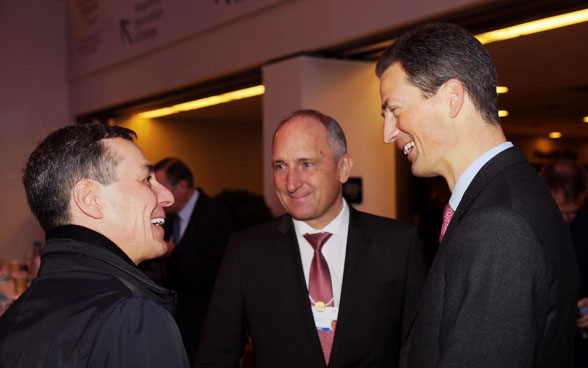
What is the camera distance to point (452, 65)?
143 cm

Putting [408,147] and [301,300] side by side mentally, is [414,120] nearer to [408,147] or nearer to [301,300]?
[408,147]

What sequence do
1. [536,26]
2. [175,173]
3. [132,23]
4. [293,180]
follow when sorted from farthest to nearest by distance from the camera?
1. [132,23]
2. [175,173]
3. [536,26]
4. [293,180]

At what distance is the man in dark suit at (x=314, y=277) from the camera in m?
2.12

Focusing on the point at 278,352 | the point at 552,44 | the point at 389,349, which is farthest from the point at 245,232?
the point at 552,44

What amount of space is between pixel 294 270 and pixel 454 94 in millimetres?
985

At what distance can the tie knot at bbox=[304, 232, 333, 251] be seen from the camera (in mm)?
2277

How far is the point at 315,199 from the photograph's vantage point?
227cm

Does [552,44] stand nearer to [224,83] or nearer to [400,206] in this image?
[400,206]

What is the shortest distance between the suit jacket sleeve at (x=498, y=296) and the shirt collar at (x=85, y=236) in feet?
2.49

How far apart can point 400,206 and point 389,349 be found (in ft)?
10.9

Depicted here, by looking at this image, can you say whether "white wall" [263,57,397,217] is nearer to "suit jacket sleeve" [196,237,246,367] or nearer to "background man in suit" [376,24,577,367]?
"suit jacket sleeve" [196,237,246,367]

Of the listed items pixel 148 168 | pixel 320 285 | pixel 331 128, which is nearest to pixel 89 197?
pixel 148 168

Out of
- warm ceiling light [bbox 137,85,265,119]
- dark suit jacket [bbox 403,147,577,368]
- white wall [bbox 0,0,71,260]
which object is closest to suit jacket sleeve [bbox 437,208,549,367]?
dark suit jacket [bbox 403,147,577,368]

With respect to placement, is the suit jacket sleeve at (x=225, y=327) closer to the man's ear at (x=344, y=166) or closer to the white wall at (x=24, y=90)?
the man's ear at (x=344, y=166)
